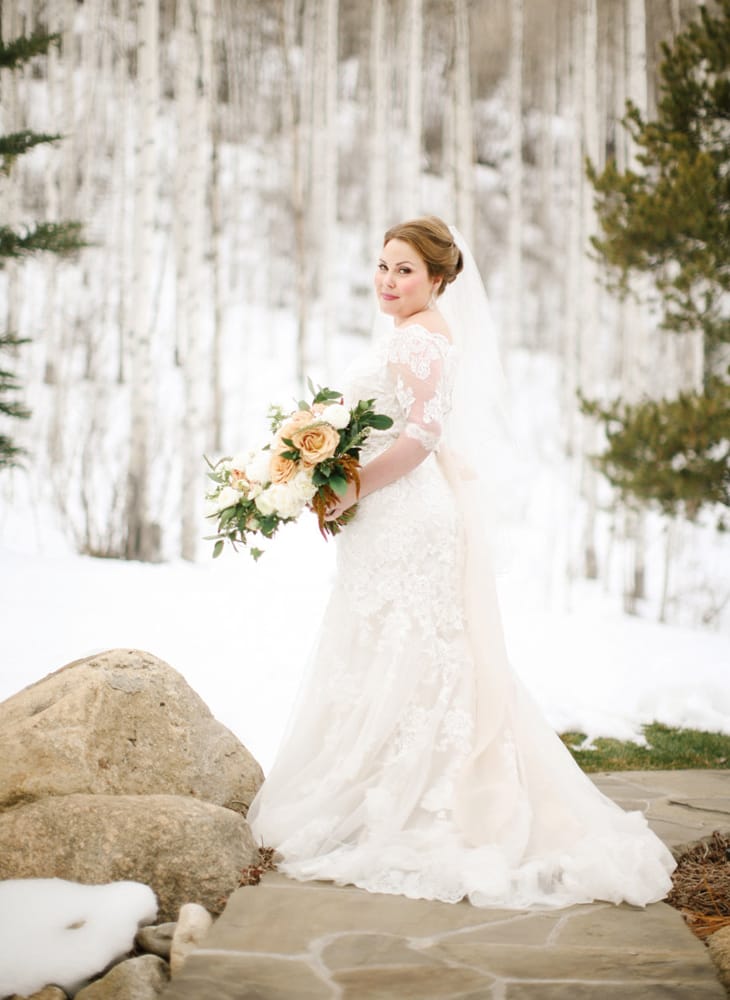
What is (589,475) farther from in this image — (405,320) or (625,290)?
(405,320)

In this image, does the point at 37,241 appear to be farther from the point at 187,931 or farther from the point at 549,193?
the point at 549,193

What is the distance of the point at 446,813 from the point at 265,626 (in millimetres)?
4739

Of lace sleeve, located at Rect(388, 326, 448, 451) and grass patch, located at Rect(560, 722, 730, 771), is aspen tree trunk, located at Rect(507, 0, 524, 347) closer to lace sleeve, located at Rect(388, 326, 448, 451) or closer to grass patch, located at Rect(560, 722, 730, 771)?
grass patch, located at Rect(560, 722, 730, 771)

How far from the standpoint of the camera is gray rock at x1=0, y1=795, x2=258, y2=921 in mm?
3152

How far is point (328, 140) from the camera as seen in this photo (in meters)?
13.8

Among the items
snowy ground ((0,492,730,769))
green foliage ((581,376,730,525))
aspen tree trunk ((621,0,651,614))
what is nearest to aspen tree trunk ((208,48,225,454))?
snowy ground ((0,492,730,769))

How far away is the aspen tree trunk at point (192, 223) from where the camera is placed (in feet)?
32.3

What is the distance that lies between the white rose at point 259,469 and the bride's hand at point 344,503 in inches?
11.0

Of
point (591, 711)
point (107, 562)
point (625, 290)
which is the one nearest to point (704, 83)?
point (625, 290)

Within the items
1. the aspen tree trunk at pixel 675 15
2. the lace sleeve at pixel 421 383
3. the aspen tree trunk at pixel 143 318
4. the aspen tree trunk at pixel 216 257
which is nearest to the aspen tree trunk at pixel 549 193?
the aspen tree trunk at pixel 675 15

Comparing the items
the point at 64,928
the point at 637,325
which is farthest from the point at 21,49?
the point at 637,325

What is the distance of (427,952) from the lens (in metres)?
2.66

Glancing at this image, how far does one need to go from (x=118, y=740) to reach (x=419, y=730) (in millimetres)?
1191

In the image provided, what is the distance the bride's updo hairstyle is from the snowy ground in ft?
9.24
